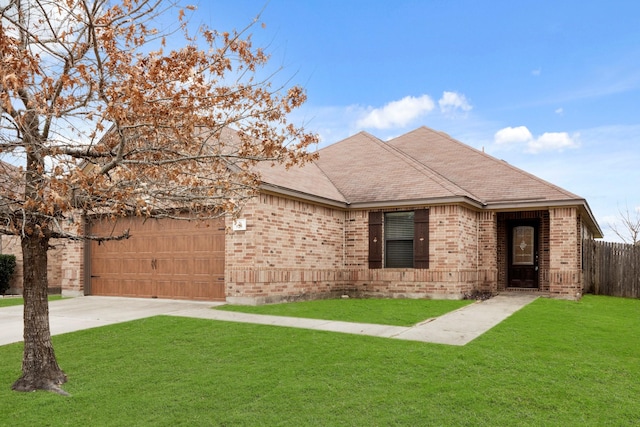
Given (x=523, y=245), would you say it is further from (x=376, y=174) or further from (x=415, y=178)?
(x=376, y=174)

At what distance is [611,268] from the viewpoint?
19.4m

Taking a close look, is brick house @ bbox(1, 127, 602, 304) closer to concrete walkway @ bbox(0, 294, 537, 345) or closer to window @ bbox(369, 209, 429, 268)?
window @ bbox(369, 209, 429, 268)

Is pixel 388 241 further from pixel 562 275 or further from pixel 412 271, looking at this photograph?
pixel 562 275

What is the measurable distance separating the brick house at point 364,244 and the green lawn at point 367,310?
3.33 feet

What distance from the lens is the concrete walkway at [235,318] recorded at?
29.8 feet

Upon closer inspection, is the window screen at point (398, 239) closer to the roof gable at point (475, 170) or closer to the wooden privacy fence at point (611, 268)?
the roof gable at point (475, 170)

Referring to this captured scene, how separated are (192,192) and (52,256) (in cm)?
1428

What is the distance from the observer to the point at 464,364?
6.84 metres

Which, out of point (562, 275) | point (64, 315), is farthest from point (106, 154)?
point (562, 275)

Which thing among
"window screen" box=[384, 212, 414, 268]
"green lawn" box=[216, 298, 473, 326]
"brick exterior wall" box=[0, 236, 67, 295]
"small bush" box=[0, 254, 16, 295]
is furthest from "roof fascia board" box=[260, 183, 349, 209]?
"small bush" box=[0, 254, 16, 295]

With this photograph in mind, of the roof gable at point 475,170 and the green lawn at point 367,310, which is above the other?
the roof gable at point 475,170

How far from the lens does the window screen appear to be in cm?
1606

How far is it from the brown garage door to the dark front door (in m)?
10.2

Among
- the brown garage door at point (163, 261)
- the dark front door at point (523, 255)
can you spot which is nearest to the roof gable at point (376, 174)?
the dark front door at point (523, 255)
